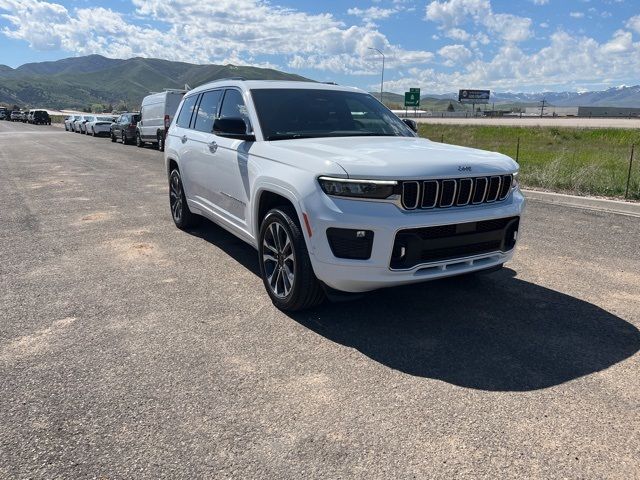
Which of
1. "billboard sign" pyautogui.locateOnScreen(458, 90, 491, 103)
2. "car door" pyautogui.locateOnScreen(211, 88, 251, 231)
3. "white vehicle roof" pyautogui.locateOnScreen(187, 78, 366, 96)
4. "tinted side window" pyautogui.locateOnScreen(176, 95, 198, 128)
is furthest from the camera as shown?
"billboard sign" pyautogui.locateOnScreen(458, 90, 491, 103)

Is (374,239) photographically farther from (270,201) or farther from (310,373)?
(270,201)

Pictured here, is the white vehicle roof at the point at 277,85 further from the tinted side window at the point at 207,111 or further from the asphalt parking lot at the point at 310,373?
the asphalt parking lot at the point at 310,373

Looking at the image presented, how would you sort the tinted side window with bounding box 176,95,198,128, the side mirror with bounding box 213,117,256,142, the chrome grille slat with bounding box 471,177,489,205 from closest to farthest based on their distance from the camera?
1. the chrome grille slat with bounding box 471,177,489,205
2. the side mirror with bounding box 213,117,256,142
3. the tinted side window with bounding box 176,95,198,128

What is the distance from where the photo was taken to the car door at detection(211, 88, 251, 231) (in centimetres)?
476

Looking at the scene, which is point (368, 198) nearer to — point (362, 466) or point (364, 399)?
point (364, 399)

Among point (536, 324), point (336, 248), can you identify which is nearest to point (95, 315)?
point (336, 248)

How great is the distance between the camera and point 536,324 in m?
4.07

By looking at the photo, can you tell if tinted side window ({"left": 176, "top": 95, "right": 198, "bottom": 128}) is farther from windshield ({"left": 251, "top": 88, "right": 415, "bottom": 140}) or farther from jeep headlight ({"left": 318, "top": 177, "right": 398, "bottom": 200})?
jeep headlight ({"left": 318, "top": 177, "right": 398, "bottom": 200})

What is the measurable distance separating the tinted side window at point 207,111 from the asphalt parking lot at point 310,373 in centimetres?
149

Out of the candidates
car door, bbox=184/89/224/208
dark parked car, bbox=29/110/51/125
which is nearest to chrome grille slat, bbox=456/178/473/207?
car door, bbox=184/89/224/208

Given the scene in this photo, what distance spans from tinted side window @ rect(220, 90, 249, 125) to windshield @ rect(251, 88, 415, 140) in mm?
162

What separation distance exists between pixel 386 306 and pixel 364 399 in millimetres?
1479

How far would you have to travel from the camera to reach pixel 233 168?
4961 mm

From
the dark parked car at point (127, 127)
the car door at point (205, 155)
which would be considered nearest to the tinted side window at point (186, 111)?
the car door at point (205, 155)
